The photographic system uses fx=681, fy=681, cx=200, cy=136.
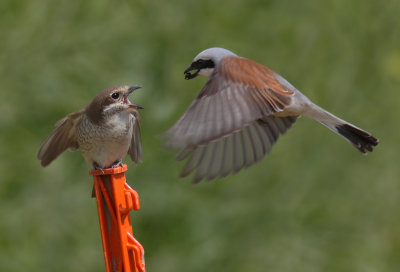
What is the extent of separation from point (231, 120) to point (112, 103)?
61 centimetres

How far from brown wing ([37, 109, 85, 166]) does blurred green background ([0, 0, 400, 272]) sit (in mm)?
2664

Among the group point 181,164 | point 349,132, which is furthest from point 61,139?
point 181,164

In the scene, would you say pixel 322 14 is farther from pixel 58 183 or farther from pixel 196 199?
pixel 58 183

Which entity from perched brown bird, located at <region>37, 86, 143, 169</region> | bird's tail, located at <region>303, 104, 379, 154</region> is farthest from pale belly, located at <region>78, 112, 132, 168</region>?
bird's tail, located at <region>303, 104, 379, 154</region>

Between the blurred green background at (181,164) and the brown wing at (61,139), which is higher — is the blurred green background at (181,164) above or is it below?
above

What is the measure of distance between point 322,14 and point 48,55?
9.69ft

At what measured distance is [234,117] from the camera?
3307 mm

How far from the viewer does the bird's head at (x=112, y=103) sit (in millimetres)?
3361

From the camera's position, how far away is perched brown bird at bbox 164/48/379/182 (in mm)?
3121

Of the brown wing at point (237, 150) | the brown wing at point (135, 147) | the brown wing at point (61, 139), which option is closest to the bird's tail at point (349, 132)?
the brown wing at point (237, 150)

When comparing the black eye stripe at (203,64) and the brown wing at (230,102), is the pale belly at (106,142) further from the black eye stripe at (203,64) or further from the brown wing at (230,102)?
the black eye stripe at (203,64)

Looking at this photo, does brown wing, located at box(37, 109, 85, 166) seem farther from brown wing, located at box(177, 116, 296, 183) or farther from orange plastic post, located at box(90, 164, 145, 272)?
brown wing, located at box(177, 116, 296, 183)

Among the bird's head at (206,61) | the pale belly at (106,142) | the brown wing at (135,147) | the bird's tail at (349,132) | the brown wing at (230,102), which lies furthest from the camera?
the bird's tail at (349,132)

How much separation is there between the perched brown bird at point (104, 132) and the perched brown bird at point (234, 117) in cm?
35
